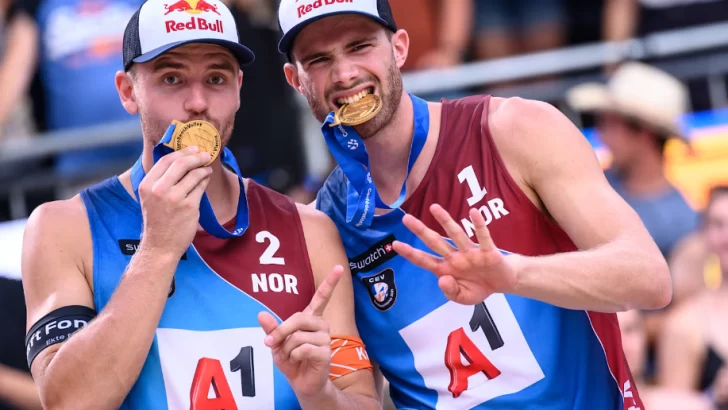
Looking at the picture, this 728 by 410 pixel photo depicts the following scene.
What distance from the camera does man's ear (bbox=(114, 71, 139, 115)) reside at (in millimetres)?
3643

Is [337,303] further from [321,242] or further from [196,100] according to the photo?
[196,100]

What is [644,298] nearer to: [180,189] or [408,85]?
[180,189]

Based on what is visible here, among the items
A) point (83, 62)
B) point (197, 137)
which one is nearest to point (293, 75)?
point (197, 137)

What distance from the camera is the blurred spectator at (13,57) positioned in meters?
6.41

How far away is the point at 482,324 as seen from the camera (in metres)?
3.66

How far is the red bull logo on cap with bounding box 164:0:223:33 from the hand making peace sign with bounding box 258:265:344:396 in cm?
92

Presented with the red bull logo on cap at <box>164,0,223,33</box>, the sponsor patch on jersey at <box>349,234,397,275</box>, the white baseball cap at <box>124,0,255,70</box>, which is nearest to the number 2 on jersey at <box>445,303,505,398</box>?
the sponsor patch on jersey at <box>349,234,397,275</box>

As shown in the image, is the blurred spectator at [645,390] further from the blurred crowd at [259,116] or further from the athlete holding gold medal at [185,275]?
the athlete holding gold medal at [185,275]

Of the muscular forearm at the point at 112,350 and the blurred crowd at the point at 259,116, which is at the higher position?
the blurred crowd at the point at 259,116

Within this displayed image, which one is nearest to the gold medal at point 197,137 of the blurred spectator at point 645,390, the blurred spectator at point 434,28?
the blurred spectator at point 645,390

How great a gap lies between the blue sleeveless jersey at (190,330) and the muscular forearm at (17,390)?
2.16 metres

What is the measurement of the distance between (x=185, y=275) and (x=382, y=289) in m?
0.71

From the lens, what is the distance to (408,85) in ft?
21.9

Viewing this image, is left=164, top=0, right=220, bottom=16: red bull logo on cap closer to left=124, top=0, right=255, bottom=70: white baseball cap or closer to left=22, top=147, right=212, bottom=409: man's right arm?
left=124, top=0, right=255, bottom=70: white baseball cap
